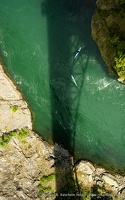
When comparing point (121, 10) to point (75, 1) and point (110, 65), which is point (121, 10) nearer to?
point (110, 65)

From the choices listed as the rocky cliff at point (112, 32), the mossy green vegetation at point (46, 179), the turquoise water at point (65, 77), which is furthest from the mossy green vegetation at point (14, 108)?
the rocky cliff at point (112, 32)

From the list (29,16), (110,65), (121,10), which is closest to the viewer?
(121,10)

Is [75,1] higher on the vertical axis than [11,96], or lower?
higher

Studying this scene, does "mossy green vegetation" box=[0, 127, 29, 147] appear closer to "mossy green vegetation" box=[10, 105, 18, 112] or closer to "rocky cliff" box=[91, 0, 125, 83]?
"mossy green vegetation" box=[10, 105, 18, 112]

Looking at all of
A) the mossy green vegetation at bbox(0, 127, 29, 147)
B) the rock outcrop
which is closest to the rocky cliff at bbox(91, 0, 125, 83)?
the rock outcrop

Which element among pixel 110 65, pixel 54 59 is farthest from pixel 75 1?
pixel 110 65

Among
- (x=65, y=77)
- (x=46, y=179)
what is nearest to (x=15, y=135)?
(x=46, y=179)
